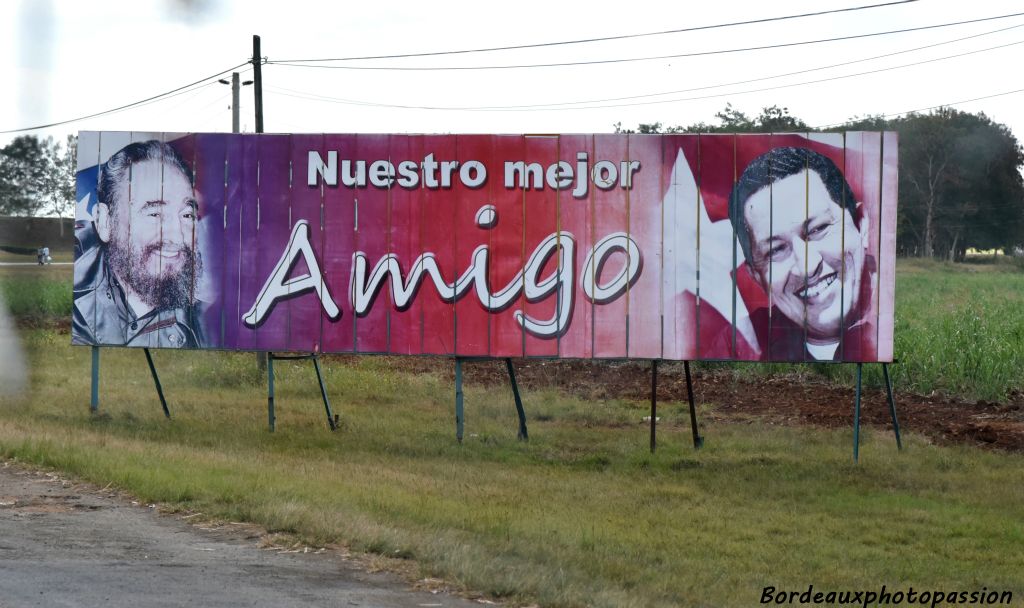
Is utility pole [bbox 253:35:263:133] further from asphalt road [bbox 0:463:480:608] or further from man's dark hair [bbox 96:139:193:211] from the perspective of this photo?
asphalt road [bbox 0:463:480:608]

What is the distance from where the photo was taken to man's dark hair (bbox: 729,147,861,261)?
1454 centimetres

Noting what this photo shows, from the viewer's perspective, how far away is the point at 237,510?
373 inches

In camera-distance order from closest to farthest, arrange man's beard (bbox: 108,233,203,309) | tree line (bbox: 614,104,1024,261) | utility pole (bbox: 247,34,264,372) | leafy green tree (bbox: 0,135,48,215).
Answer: man's beard (bbox: 108,233,203,309), utility pole (bbox: 247,34,264,372), leafy green tree (bbox: 0,135,48,215), tree line (bbox: 614,104,1024,261)

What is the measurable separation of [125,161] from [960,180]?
234 feet

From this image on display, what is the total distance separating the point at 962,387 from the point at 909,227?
6372 centimetres

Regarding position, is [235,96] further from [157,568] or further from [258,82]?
[157,568]

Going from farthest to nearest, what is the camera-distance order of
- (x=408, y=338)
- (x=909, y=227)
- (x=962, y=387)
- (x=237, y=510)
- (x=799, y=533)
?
(x=909, y=227)
(x=962, y=387)
(x=408, y=338)
(x=799, y=533)
(x=237, y=510)

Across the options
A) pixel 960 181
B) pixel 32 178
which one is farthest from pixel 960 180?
pixel 32 178

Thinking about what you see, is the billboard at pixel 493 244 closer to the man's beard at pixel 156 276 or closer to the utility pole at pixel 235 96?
the man's beard at pixel 156 276

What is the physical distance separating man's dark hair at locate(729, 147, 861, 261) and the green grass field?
2.98m

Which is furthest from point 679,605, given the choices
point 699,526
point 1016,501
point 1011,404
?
point 1011,404

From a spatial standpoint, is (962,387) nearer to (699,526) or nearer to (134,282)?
(699,526)

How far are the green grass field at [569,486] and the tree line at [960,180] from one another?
6065cm

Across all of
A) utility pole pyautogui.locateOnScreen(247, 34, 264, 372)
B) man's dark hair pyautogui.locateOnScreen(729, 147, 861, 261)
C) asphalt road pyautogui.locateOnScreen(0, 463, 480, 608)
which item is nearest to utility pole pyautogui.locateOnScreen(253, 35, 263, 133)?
utility pole pyautogui.locateOnScreen(247, 34, 264, 372)
